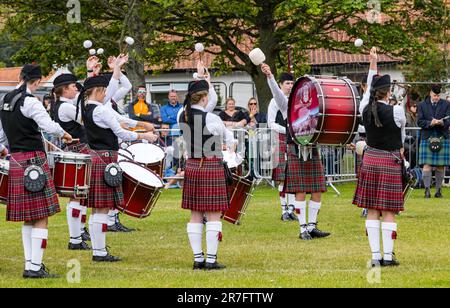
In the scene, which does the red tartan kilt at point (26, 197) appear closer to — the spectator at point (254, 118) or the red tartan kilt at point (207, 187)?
the red tartan kilt at point (207, 187)

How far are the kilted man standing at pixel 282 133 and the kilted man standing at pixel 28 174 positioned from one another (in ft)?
9.80

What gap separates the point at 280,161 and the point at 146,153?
1.61m

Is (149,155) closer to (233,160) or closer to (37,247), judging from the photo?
(233,160)

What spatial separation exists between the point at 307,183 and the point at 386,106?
2.08 m

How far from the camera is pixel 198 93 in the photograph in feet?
25.9

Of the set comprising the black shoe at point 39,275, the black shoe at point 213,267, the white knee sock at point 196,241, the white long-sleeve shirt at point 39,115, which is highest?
the white long-sleeve shirt at point 39,115

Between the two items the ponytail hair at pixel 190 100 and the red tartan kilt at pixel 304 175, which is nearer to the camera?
the ponytail hair at pixel 190 100

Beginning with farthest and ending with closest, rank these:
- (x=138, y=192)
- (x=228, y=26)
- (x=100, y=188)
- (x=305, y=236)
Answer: (x=228, y=26), (x=305, y=236), (x=138, y=192), (x=100, y=188)

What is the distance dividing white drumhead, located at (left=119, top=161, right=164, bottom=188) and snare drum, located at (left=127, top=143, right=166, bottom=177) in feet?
4.79

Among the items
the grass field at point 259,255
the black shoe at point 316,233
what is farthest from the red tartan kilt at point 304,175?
the grass field at point 259,255

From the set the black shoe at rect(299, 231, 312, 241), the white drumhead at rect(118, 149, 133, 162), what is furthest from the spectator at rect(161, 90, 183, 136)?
the black shoe at rect(299, 231, 312, 241)

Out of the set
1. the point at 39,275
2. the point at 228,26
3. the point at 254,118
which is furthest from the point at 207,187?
the point at 228,26

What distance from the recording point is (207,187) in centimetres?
795

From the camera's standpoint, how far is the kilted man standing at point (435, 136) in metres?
14.7
